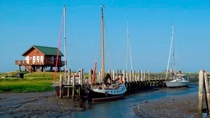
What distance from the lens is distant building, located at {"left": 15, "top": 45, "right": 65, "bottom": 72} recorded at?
70.4 metres

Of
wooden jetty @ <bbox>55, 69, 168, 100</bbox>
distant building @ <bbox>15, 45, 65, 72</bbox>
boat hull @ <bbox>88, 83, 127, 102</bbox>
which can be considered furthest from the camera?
distant building @ <bbox>15, 45, 65, 72</bbox>

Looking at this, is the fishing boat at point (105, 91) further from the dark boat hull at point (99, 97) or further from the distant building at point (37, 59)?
the distant building at point (37, 59)

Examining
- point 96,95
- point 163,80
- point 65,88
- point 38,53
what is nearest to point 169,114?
point 96,95

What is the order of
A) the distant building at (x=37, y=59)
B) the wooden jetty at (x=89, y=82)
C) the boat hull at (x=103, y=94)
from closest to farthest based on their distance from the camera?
the boat hull at (x=103, y=94), the wooden jetty at (x=89, y=82), the distant building at (x=37, y=59)

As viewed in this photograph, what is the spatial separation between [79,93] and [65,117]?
11.1 metres

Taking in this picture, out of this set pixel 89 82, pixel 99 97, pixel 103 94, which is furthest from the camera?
pixel 89 82

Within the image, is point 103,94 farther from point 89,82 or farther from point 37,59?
point 37,59

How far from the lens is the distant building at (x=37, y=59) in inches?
2771

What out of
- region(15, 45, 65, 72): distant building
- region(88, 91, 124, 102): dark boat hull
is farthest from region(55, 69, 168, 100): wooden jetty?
region(15, 45, 65, 72): distant building

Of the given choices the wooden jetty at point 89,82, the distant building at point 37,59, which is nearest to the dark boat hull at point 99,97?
the wooden jetty at point 89,82

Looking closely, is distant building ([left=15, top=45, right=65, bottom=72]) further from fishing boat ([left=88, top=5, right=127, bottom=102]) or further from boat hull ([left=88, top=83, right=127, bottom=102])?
boat hull ([left=88, top=83, right=127, bottom=102])

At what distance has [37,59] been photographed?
232 feet

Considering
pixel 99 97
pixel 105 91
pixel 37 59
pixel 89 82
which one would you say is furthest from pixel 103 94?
pixel 37 59

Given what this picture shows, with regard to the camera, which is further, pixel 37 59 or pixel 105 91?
pixel 37 59
